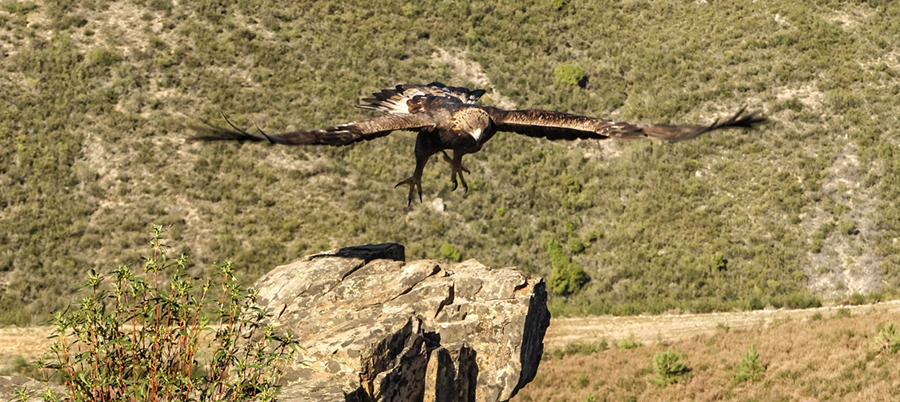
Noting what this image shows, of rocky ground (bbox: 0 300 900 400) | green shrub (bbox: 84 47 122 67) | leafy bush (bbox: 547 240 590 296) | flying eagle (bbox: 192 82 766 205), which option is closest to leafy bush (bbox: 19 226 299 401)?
flying eagle (bbox: 192 82 766 205)

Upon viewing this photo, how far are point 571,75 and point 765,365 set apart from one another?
1121 inches

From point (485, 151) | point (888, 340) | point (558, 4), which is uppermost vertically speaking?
point (558, 4)

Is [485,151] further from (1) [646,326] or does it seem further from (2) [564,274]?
(1) [646,326]

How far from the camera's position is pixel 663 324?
126 ft

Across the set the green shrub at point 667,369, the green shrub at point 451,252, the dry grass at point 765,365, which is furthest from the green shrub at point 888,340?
the green shrub at point 451,252

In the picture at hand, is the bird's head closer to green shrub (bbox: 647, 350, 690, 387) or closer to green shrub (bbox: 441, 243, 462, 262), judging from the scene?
green shrub (bbox: 647, 350, 690, 387)

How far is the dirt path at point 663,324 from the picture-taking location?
36.5 m

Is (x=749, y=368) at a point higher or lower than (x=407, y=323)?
lower

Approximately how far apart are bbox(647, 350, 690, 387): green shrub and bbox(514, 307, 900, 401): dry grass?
0.29 m

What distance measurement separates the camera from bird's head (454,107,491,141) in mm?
17312

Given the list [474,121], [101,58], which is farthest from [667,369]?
[101,58]

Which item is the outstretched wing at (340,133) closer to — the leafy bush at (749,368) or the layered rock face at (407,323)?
the layered rock face at (407,323)

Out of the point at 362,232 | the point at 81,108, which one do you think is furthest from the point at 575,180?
the point at 81,108

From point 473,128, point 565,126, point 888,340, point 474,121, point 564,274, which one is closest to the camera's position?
point 473,128
